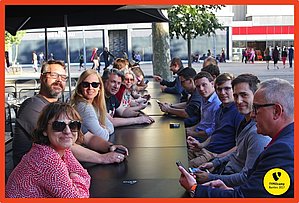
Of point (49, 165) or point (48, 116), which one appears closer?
point (49, 165)

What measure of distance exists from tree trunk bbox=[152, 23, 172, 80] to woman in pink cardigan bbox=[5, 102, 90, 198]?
11600mm

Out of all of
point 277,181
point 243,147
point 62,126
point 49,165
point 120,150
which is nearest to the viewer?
point 277,181

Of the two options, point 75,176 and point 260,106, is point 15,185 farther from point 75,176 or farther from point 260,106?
point 260,106

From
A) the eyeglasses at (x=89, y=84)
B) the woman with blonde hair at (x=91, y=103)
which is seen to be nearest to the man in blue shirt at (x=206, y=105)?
the woman with blonde hair at (x=91, y=103)

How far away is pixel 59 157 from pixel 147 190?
0.55 meters

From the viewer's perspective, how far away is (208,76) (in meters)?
5.23

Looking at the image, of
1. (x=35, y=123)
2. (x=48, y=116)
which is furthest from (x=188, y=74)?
(x=48, y=116)

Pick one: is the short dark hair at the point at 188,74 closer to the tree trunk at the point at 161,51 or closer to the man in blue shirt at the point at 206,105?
the man in blue shirt at the point at 206,105

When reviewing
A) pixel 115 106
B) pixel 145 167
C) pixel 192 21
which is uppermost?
pixel 192 21

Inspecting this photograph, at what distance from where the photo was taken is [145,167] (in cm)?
312

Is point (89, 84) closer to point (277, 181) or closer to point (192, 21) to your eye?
point (277, 181)

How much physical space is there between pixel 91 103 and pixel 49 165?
1742mm

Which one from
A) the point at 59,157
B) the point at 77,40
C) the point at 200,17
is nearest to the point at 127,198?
the point at 59,157

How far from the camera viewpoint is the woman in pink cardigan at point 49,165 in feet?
7.31
